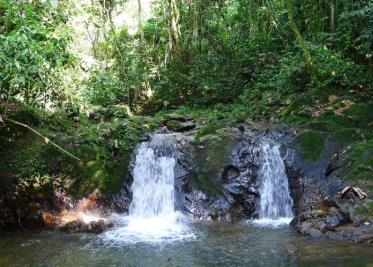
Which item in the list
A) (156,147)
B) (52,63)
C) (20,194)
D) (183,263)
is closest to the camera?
(183,263)

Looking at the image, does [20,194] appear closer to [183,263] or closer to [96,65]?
[96,65]

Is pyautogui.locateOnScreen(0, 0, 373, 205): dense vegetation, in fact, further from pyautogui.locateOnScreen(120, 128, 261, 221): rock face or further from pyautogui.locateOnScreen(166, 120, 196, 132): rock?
pyautogui.locateOnScreen(120, 128, 261, 221): rock face

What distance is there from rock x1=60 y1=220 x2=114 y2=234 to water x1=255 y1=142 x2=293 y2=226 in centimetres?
287

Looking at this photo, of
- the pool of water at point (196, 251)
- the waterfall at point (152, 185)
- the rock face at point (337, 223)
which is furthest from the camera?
the waterfall at point (152, 185)

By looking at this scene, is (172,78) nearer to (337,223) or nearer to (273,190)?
(273,190)

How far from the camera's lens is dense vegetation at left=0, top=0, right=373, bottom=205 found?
790cm

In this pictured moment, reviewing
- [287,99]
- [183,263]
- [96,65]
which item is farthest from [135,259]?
[287,99]

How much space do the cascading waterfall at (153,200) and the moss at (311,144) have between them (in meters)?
2.78

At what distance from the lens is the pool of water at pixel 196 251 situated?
19.6 ft

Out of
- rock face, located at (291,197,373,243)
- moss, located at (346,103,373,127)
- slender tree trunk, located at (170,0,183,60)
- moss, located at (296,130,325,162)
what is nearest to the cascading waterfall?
rock face, located at (291,197,373,243)

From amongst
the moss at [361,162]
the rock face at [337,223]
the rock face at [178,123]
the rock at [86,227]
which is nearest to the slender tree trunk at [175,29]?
the rock face at [178,123]

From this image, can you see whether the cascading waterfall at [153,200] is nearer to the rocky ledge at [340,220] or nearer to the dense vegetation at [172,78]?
the dense vegetation at [172,78]

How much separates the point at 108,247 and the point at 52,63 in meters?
3.11

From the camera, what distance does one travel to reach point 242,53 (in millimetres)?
14898
